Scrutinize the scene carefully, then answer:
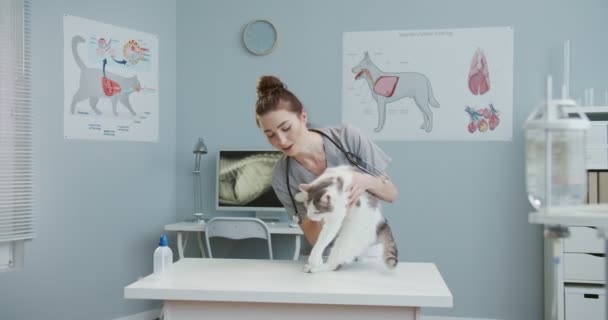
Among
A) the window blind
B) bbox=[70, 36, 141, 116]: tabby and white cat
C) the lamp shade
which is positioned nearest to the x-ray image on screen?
the lamp shade

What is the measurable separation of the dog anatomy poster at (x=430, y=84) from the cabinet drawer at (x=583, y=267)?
0.88m

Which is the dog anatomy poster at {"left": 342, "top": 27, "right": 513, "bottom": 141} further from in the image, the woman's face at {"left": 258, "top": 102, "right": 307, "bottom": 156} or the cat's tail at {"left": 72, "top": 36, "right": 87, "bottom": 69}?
the woman's face at {"left": 258, "top": 102, "right": 307, "bottom": 156}

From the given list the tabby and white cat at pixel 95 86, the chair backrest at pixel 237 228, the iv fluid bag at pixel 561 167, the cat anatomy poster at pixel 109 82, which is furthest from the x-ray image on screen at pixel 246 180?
the iv fluid bag at pixel 561 167

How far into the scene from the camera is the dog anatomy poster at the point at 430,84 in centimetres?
380

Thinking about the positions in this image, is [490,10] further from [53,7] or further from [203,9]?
[53,7]

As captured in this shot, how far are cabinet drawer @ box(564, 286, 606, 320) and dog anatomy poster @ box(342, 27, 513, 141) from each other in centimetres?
105

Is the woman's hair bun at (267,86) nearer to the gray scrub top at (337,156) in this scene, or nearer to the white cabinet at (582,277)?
the gray scrub top at (337,156)

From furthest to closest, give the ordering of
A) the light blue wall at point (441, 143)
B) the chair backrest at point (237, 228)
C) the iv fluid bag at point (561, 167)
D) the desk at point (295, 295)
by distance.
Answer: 1. the light blue wall at point (441, 143)
2. the chair backrest at point (237, 228)
3. the desk at point (295, 295)
4. the iv fluid bag at point (561, 167)

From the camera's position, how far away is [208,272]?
6.58 feet

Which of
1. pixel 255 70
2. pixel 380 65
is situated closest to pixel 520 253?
pixel 380 65

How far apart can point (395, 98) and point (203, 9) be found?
1.54 m

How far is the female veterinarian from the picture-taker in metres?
2.00

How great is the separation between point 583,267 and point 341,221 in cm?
208

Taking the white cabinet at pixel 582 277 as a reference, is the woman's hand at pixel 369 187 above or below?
above
